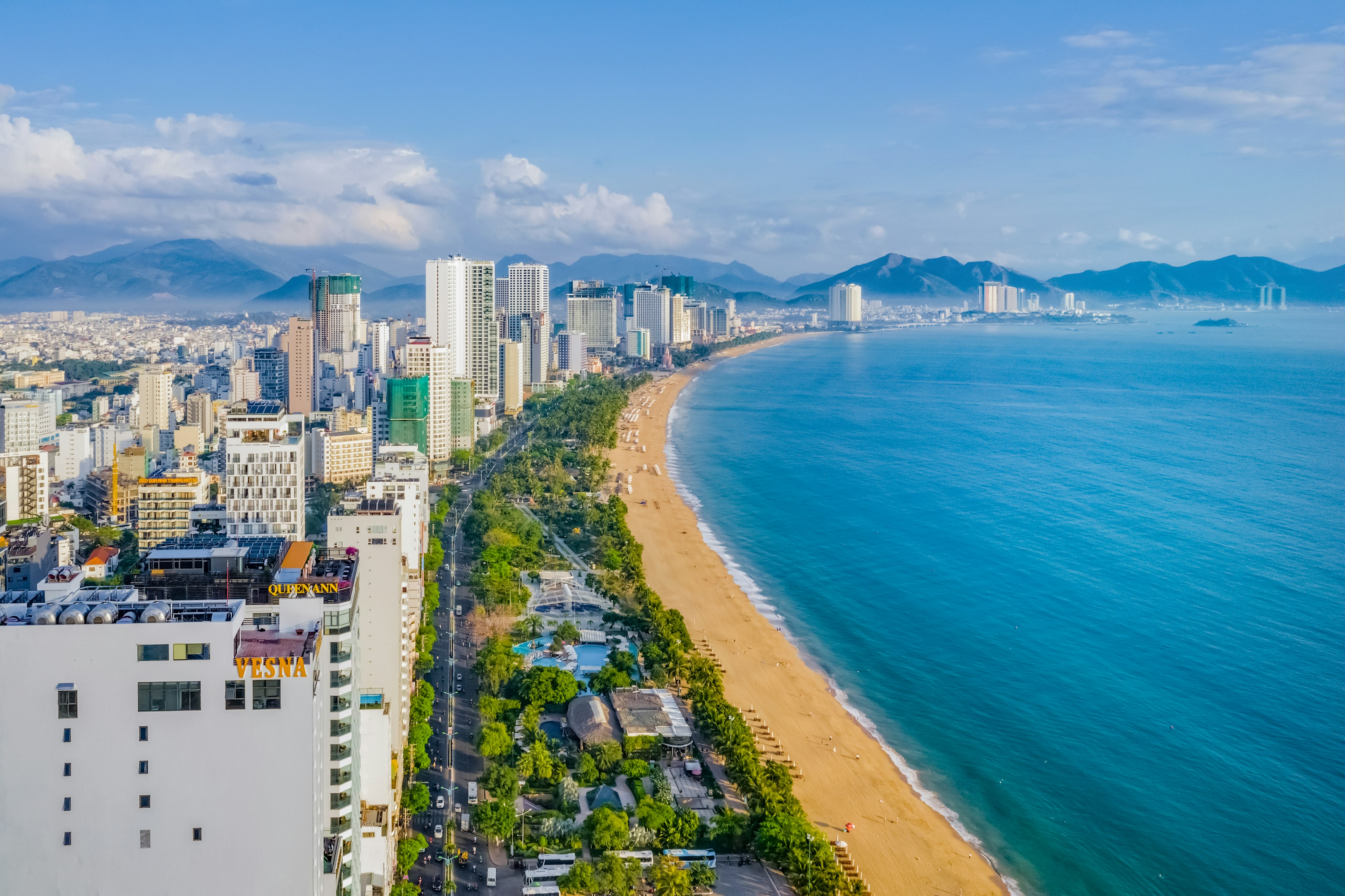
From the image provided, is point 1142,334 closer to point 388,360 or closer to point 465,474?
point 388,360

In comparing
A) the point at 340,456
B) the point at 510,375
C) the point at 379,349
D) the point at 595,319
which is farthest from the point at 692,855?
the point at 595,319

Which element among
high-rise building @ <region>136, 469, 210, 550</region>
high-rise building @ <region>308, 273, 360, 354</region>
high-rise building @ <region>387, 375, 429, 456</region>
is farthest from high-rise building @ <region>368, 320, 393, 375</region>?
high-rise building @ <region>136, 469, 210, 550</region>

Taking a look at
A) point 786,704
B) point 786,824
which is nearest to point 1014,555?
point 786,704

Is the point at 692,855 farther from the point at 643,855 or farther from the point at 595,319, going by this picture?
the point at 595,319

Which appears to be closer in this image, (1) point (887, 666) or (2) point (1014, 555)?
(1) point (887, 666)

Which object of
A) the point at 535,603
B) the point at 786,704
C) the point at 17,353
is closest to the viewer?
the point at 786,704

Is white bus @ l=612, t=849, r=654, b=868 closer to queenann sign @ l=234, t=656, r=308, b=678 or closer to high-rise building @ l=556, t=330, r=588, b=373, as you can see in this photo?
queenann sign @ l=234, t=656, r=308, b=678
